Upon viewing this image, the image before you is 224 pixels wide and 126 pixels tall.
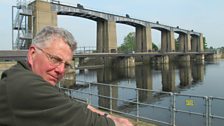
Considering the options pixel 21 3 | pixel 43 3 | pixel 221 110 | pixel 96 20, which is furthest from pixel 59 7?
pixel 221 110

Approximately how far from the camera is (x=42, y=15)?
186ft

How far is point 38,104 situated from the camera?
149 centimetres

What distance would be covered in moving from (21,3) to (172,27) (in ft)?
194

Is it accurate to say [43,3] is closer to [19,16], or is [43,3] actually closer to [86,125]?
[19,16]

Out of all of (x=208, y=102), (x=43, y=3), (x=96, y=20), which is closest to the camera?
(x=208, y=102)

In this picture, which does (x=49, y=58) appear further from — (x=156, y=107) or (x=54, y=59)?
(x=156, y=107)

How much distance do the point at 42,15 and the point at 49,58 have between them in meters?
56.8

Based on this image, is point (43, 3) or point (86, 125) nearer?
point (86, 125)

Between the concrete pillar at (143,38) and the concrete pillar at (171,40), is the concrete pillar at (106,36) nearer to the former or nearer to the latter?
the concrete pillar at (143,38)

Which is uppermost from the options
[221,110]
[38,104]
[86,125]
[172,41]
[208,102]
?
[172,41]

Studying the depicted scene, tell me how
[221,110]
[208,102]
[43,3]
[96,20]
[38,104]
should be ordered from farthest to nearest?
1. [96,20]
2. [43,3]
3. [221,110]
4. [208,102]
5. [38,104]

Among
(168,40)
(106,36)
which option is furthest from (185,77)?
(168,40)

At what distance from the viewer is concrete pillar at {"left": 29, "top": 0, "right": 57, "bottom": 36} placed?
180ft

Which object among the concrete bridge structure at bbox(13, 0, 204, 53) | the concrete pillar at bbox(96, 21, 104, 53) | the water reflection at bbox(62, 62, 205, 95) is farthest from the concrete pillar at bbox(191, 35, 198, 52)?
the water reflection at bbox(62, 62, 205, 95)
